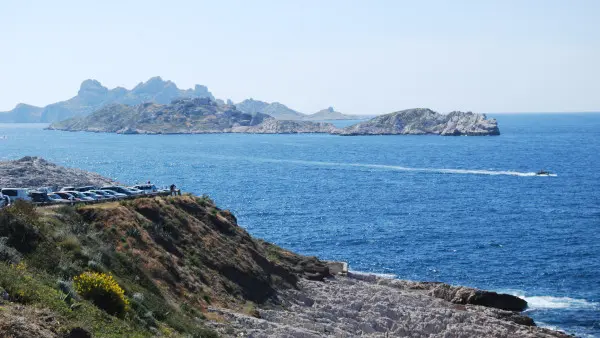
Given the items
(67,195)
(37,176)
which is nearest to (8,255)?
(67,195)

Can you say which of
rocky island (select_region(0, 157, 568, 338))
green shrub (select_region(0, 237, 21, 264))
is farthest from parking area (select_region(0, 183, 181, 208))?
green shrub (select_region(0, 237, 21, 264))

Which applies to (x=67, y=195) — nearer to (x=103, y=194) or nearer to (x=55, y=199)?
(x=55, y=199)

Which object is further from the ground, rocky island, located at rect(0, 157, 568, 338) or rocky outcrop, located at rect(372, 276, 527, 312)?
rocky island, located at rect(0, 157, 568, 338)

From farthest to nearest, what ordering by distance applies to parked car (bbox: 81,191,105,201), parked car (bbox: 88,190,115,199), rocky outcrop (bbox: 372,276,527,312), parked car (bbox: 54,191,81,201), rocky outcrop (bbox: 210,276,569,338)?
rocky outcrop (bbox: 372,276,527,312) < parked car (bbox: 88,190,115,199) < parked car (bbox: 81,191,105,201) < parked car (bbox: 54,191,81,201) < rocky outcrop (bbox: 210,276,569,338)

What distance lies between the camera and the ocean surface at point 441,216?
66.1 meters

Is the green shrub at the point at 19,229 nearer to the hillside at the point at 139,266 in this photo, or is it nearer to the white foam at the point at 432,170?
the hillside at the point at 139,266

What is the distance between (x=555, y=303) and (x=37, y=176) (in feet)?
246

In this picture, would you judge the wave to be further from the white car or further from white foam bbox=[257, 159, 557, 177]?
white foam bbox=[257, 159, 557, 177]

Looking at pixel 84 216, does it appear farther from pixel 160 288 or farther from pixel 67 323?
pixel 67 323

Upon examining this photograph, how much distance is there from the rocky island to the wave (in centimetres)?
175

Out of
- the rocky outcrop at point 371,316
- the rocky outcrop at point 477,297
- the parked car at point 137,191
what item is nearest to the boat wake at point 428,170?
the rocky outcrop at point 477,297

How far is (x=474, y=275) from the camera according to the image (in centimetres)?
6688

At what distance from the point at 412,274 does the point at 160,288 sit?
33940mm

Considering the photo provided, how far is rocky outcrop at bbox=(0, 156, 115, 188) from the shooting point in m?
91.9
